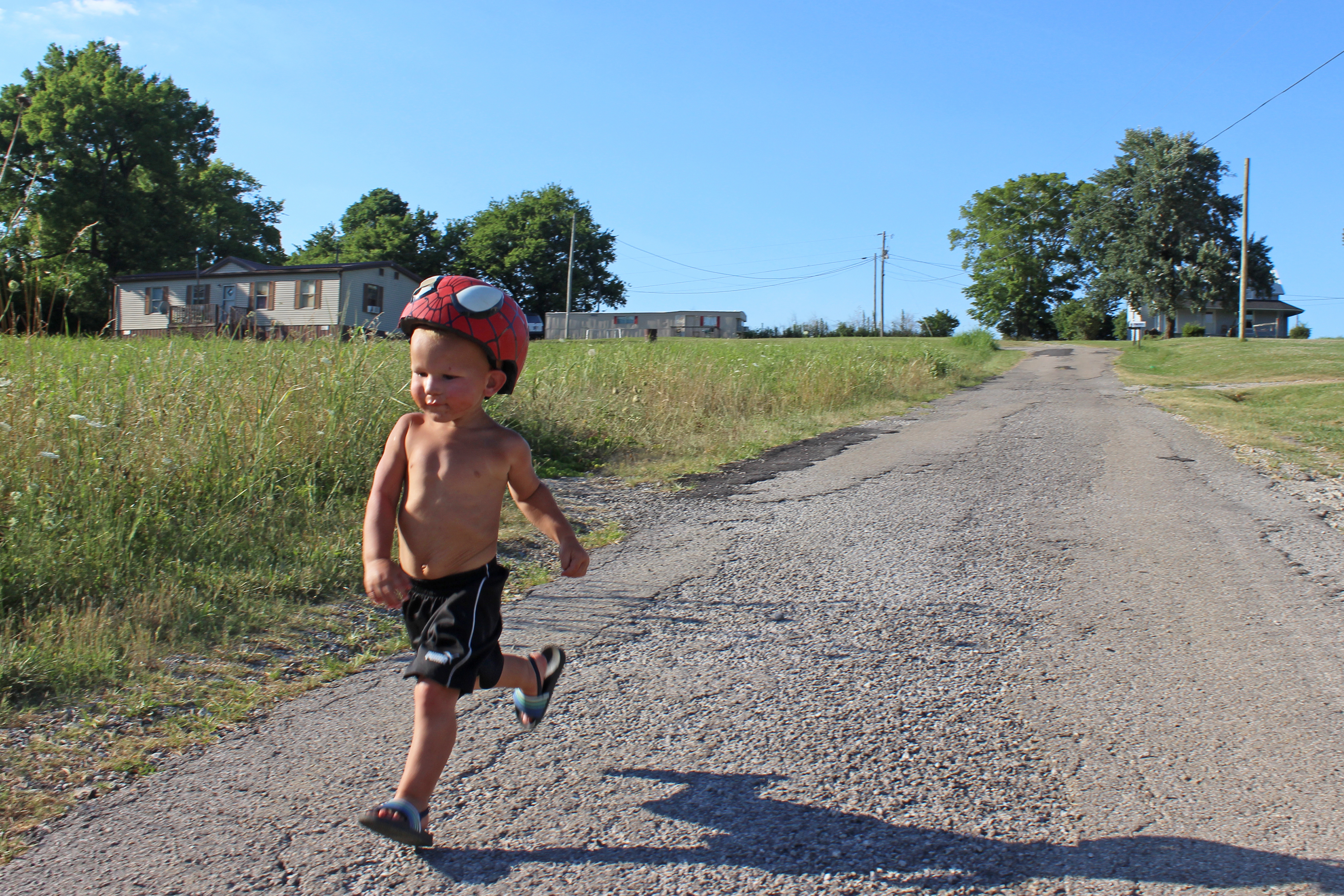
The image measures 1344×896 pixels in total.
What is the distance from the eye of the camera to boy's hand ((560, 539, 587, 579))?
7.71ft

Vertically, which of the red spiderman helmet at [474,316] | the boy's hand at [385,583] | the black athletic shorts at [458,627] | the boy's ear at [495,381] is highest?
the red spiderman helmet at [474,316]

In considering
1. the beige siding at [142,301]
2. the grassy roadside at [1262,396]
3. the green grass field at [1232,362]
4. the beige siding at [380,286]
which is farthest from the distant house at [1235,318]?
the beige siding at [142,301]

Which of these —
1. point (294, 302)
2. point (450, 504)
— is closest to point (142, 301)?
point (294, 302)

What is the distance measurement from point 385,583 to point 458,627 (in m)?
0.21

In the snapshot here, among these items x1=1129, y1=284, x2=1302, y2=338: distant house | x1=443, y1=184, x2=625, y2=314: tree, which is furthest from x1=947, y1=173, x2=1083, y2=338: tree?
x1=443, y1=184, x2=625, y2=314: tree

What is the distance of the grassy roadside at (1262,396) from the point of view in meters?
8.72

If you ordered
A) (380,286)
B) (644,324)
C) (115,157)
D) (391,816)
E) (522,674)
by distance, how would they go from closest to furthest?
(391,816) → (522,674) → (380,286) → (115,157) → (644,324)

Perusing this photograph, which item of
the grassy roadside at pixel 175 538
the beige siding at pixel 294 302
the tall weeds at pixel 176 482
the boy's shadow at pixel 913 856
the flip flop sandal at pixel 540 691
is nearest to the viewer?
the boy's shadow at pixel 913 856

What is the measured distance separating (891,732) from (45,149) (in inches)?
2352

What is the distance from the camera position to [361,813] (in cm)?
225

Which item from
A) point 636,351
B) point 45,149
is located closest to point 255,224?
point 45,149

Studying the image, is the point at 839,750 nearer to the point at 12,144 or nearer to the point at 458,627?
the point at 458,627

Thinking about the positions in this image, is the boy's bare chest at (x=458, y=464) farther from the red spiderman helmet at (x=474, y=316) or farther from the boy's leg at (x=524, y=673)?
the boy's leg at (x=524, y=673)

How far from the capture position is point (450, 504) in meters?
2.26
